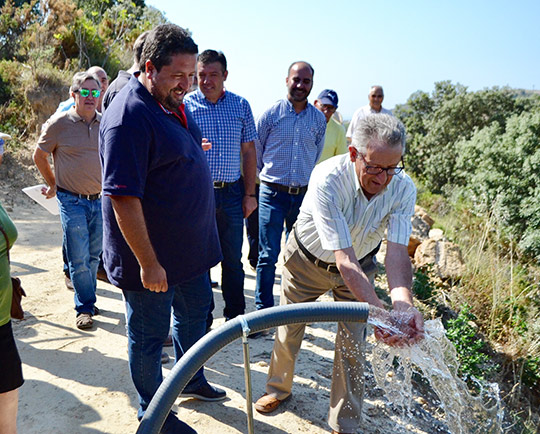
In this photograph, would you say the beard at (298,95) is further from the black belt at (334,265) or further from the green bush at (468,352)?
the green bush at (468,352)

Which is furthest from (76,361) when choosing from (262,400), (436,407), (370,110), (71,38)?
(71,38)

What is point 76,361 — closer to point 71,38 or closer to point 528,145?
point 528,145

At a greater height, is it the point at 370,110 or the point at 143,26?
the point at 143,26

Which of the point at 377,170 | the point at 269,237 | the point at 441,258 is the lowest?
the point at 441,258

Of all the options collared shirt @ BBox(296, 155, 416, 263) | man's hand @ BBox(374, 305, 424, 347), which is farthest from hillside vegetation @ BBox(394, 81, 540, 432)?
man's hand @ BBox(374, 305, 424, 347)

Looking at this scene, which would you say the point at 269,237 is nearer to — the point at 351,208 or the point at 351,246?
the point at 351,208

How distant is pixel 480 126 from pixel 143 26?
10053 mm

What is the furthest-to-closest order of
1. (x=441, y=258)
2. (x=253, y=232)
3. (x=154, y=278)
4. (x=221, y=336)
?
(x=441, y=258) < (x=253, y=232) < (x=154, y=278) < (x=221, y=336)

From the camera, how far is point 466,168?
10.1 m

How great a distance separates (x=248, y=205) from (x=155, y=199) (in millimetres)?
1739

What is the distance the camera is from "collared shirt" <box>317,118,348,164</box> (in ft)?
17.4

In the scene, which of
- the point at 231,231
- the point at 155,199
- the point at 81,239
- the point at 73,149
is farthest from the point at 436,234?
the point at 155,199

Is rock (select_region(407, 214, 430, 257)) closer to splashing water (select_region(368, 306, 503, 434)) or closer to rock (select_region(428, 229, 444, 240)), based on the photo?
rock (select_region(428, 229, 444, 240))

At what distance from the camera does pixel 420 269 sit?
619 centimetres
